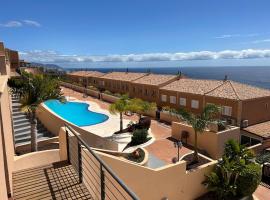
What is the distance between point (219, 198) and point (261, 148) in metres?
11.4

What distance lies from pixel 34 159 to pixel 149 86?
29732 mm

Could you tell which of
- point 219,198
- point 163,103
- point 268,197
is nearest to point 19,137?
point 219,198

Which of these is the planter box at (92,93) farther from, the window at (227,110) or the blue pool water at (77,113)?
the window at (227,110)

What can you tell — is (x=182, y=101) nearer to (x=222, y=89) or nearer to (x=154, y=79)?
(x=222, y=89)

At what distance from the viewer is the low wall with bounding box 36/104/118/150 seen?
49.4ft

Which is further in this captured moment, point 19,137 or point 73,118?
point 73,118

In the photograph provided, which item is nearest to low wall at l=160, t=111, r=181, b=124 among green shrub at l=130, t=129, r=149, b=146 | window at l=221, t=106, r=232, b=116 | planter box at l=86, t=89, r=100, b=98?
window at l=221, t=106, r=232, b=116

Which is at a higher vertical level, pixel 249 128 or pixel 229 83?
pixel 229 83

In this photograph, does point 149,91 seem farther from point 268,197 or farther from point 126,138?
point 268,197

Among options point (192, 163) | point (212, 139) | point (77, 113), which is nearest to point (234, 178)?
point (192, 163)

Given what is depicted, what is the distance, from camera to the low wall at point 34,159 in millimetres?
10137

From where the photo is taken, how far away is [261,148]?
77.4 feet

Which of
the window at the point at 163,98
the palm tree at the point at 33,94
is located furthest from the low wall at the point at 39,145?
the window at the point at 163,98

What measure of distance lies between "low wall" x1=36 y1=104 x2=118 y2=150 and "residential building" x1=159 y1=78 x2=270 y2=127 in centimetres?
1586
